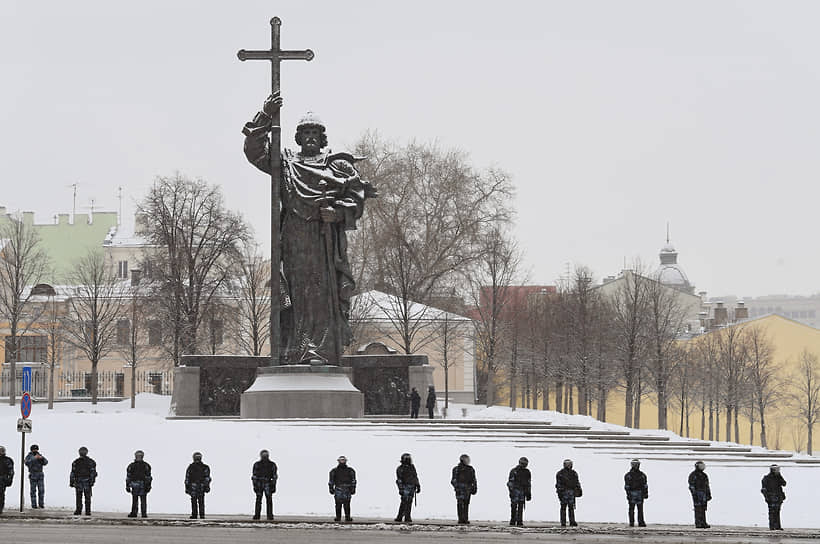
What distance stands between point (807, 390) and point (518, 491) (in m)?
41.7

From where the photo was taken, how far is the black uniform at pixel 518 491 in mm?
17125

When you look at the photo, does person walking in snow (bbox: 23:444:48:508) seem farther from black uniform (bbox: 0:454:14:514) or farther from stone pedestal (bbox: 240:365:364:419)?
stone pedestal (bbox: 240:365:364:419)

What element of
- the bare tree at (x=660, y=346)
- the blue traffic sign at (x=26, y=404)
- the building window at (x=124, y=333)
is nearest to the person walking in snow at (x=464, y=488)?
the blue traffic sign at (x=26, y=404)

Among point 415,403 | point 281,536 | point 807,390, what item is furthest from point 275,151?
point 807,390

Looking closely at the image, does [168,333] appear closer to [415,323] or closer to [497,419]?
[415,323]

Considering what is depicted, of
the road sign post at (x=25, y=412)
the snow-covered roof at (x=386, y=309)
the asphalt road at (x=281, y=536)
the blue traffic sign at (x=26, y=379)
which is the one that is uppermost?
the snow-covered roof at (x=386, y=309)

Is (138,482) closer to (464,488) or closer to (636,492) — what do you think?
(464,488)

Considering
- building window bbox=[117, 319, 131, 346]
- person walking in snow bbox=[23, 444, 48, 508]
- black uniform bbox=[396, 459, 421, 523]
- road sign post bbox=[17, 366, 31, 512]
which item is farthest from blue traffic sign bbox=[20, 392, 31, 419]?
building window bbox=[117, 319, 131, 346]

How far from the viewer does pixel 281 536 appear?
15.2m

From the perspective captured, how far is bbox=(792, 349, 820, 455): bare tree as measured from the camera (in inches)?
2111

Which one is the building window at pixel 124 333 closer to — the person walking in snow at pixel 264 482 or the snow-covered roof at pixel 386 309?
the snow-covered roof at pixel 386 309

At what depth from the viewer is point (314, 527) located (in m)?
16.6

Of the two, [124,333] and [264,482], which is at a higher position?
[124,333]

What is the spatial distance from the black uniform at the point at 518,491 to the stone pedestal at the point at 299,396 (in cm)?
975
